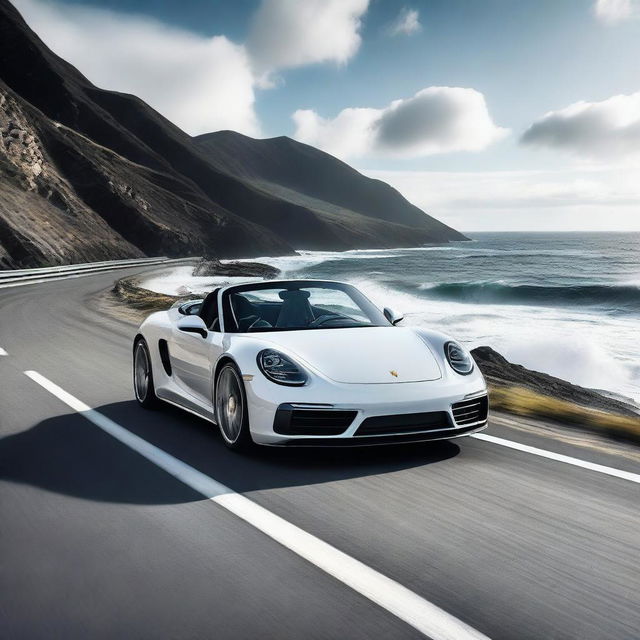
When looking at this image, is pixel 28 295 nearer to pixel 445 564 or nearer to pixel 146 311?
pixel 146 311

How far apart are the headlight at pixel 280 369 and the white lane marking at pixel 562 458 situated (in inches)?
68.6

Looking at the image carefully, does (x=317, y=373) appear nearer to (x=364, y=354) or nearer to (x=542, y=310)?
(x=364, y=354)

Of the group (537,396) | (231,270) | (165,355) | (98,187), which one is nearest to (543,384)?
(537,396)

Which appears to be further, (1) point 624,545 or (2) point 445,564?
(1) point 624,545

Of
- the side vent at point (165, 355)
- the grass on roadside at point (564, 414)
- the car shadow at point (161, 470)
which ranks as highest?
the side vent at point (165, 355)

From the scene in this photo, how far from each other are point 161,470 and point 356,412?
134cm

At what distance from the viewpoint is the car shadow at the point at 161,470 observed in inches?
200

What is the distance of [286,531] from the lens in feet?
13.8

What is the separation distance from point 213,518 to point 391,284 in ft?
201

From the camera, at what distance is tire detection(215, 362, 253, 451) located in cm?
579

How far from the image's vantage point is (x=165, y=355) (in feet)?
24.5

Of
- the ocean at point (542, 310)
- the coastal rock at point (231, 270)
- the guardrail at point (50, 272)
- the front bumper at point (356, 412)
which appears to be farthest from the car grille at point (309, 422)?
the coastal rock at point (231, 270)

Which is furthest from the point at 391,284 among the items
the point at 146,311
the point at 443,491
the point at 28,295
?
the point at 443,491

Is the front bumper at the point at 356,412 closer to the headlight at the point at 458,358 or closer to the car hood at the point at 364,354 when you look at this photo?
the car hood at the point at 364,354
